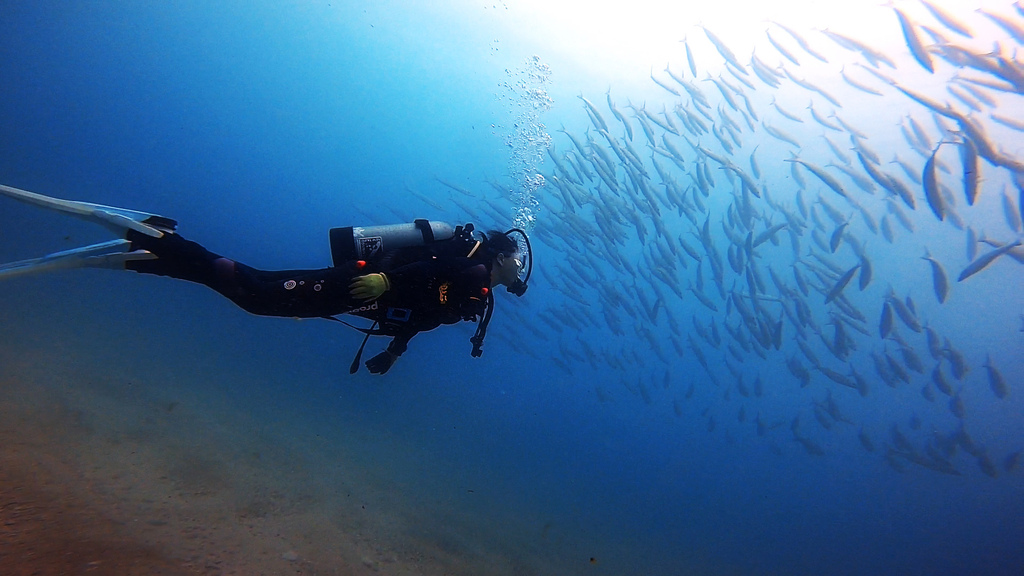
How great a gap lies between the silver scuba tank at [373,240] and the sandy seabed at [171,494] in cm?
231

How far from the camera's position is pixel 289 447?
7234mm

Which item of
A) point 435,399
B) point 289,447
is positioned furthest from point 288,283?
point 435,399

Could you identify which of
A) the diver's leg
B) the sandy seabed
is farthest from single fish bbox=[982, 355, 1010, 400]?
the diver's leg

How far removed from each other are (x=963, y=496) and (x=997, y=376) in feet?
101

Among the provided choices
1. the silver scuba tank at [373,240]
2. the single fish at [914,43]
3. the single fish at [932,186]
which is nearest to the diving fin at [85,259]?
the silver scuba tank at [373,240]

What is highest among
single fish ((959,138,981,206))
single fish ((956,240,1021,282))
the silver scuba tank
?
single fish ((959,138,981,206))

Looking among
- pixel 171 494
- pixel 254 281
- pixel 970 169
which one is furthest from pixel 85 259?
pixel 970 169

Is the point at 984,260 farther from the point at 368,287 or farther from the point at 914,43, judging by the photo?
the point at 368,287

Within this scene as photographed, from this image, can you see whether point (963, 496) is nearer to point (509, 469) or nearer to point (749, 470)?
point (749, 470)

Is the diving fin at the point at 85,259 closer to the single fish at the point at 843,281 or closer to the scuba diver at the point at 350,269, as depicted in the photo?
the scuba diver at the point at 350,269

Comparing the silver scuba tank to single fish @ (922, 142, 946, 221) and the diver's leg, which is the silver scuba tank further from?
single fish @ (922, 142, 946, 221)

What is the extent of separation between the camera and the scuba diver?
2.73m

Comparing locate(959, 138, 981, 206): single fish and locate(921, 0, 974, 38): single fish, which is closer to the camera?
locate(959, 138, 981, 206): single fish

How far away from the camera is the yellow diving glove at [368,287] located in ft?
8.89
